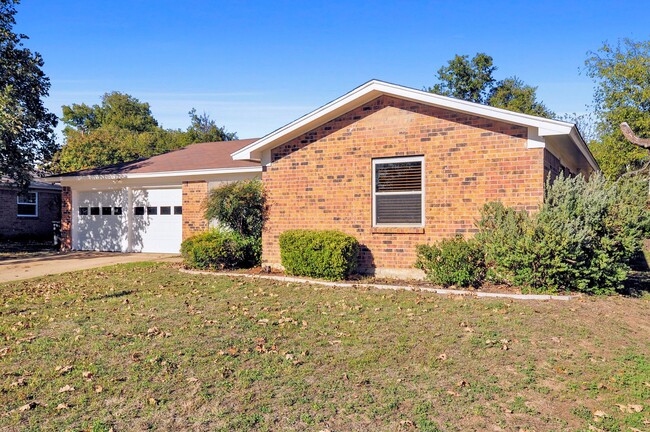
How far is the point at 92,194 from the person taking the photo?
1964 centimetres

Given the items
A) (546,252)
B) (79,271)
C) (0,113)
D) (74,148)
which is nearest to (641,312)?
(546,252)

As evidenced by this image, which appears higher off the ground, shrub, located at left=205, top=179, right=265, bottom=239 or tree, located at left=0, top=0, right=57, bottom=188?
tree, located at left=0, top=0, right=57, bottom=188

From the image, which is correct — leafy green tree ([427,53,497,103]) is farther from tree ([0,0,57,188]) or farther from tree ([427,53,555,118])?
tree ([0,0,57,188])

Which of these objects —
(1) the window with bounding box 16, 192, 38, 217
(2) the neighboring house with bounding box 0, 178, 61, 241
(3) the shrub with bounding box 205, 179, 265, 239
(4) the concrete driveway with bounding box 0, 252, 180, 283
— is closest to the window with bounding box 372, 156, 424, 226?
(3) the shrub with bounding box 205, 179, 265, 239

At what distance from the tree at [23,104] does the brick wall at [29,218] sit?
520 centimetres

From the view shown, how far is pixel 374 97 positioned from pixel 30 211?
2089 cm

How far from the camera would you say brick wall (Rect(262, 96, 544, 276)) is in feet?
33.5

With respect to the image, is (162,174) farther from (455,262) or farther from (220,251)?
(455,262)

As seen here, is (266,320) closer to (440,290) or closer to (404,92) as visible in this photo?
(440,290)

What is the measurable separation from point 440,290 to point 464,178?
2441mm

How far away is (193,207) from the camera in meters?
17.0

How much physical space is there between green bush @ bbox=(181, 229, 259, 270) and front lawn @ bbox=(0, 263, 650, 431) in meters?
3.37

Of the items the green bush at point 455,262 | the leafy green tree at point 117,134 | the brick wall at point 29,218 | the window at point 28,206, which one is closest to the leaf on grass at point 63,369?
the green bush at point 455,262

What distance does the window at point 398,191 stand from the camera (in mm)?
11086
